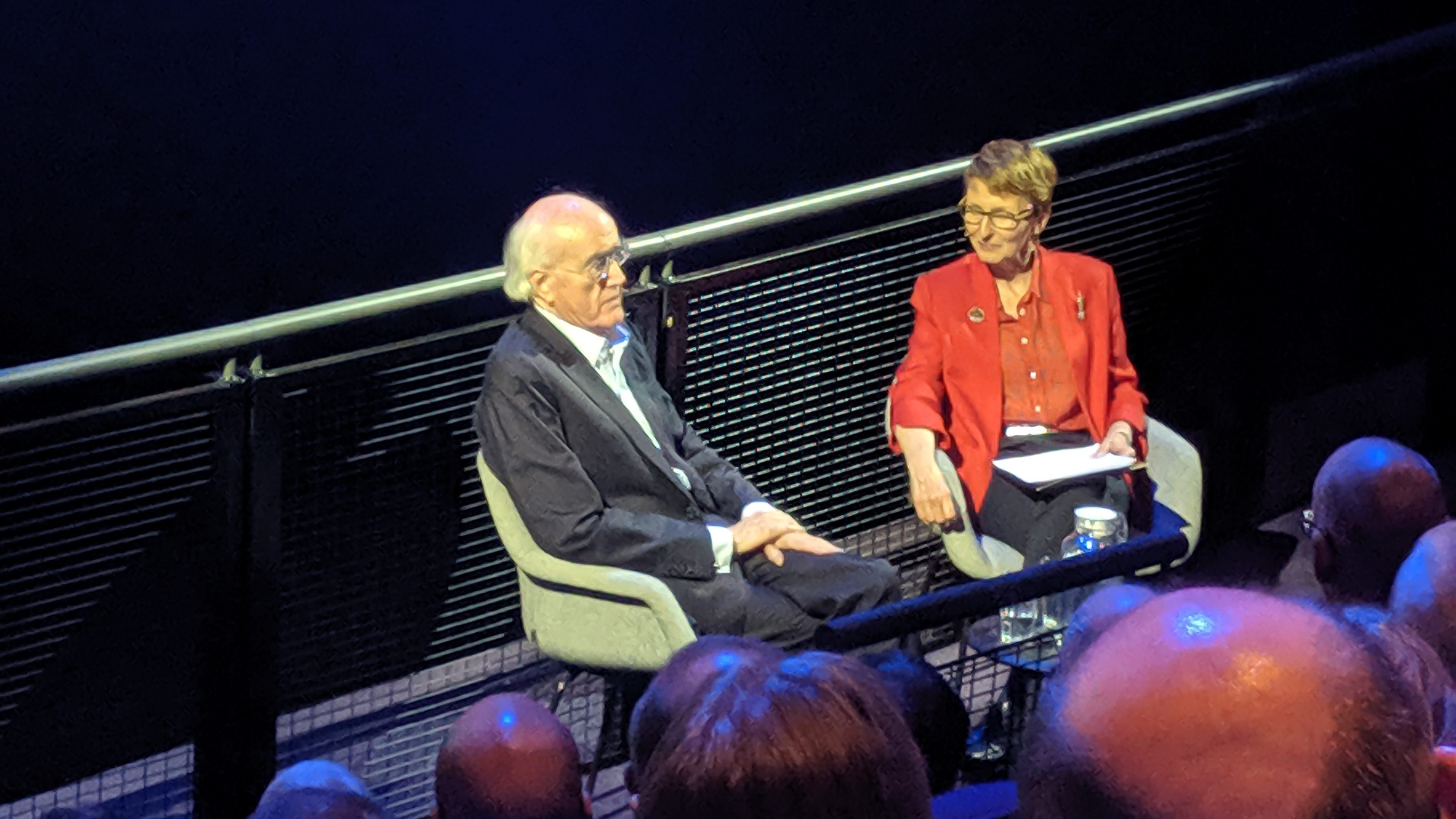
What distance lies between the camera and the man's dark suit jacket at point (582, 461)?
3.64 meters

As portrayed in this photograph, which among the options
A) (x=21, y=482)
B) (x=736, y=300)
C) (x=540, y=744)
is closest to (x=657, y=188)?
(x=736, y=300)

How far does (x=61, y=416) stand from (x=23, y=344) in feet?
2.34

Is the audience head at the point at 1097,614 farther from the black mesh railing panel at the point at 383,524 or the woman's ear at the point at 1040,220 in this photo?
the woman's ear at the point at 1040,220

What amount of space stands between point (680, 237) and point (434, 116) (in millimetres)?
790

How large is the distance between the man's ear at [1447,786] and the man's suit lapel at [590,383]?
2675mm

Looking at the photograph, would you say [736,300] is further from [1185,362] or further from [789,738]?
[789,738]

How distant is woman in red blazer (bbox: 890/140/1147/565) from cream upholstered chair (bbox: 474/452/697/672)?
85 centimetres

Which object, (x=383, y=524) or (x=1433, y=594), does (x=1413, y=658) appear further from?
(x=383, y=524)

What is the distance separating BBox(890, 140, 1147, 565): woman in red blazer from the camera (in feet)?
13.7

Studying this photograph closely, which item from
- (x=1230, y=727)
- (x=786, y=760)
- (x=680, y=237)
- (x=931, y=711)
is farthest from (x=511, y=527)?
(x=1230, y=727)

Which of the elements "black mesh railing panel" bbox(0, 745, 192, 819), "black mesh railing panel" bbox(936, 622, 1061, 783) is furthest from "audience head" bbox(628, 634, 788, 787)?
"black mesh railing panel" bbox(0, 745, 192, 819)

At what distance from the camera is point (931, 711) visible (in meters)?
1.63

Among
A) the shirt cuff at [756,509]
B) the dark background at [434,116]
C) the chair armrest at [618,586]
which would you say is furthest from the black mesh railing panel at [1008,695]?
the dark background at [434,116]

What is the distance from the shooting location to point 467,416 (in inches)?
160
